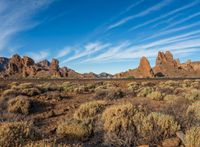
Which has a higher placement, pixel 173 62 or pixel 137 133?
pixel 173 62

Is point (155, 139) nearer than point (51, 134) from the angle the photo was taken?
Yes

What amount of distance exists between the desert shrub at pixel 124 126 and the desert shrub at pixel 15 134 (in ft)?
7.81

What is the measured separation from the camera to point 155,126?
8.79 metres

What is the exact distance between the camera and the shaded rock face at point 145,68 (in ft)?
314

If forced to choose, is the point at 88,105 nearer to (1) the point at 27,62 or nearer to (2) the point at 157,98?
(2) the point at 157,98

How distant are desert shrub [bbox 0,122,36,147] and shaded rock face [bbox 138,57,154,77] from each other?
8779cm

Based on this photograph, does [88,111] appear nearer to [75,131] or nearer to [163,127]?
[75,131]

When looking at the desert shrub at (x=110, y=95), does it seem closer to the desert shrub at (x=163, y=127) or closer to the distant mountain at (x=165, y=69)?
the desert shrub at (x=163, y=127)

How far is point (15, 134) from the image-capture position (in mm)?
7383

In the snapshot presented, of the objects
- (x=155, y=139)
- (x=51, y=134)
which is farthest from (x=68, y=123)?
(x=155, y=139)

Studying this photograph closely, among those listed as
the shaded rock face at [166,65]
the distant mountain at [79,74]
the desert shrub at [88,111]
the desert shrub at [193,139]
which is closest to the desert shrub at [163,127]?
the desert shrub at [193,139]

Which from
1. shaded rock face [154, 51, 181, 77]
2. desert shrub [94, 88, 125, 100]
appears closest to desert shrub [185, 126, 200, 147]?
desert shrub [94, 88, 125, 100]

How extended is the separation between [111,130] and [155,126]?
1.45 m

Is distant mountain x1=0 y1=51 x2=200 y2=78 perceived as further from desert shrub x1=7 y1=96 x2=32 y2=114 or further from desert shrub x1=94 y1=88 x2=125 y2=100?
desert shrub x1=7 y1=96 x2=32 y2=114
